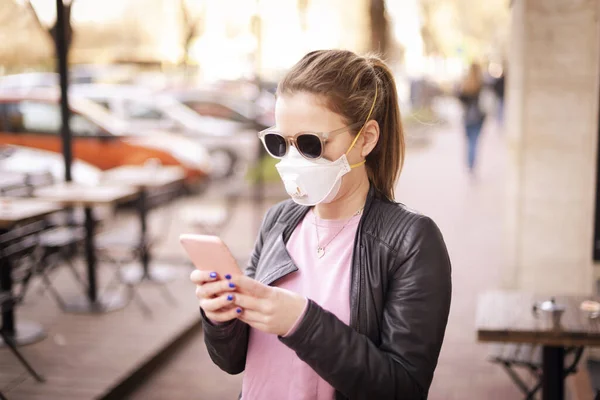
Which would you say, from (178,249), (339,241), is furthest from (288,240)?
(178,249)

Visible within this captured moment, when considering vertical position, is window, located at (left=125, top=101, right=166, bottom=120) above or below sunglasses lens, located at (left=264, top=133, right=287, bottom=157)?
above

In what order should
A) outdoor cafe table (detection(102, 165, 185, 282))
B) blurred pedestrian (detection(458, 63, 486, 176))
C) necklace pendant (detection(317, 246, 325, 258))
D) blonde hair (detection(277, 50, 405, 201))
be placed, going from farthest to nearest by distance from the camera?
blurred pedestrian (detection(458, 63, 486, 176)) < outdoor cafe table (detection(102, 165, 185, 282)) < necklace pendant (detection(317, 246, 325, 258)) < blonde hair (detection(277, 50, 405, 201))

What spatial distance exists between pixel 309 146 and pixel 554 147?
13.5 ft

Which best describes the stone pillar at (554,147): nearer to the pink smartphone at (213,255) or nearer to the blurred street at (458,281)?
the blurred street at (458,281)

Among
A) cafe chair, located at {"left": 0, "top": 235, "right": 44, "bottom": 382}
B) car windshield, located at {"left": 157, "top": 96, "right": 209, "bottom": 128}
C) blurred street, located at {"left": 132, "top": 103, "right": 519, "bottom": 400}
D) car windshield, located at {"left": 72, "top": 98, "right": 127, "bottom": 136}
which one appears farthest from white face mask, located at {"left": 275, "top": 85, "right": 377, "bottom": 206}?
car windshield, located at {"left": 157, "top": 96, "right": 209, "bottom": 128}

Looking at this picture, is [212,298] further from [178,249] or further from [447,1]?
[447,1]

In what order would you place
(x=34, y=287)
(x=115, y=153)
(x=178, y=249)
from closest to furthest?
(x=34, y=287), (x=178, y=249), (x=115, y=153)

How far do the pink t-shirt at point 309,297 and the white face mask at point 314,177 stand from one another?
9 centimetres

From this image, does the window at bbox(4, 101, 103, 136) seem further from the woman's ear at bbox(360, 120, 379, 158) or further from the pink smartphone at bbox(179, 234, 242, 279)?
the pink smartphone at bbox(179, 234, 242, 279)

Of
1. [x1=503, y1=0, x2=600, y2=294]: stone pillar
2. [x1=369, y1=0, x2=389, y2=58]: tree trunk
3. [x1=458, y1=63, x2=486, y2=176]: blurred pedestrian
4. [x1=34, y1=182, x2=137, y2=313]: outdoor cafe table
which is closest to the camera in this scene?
[x1=503, y1=0, x2=600, y2=294]: stone pillar

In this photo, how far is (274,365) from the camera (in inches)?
75.2

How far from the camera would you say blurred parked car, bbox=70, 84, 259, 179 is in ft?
42.3

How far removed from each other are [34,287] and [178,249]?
91.8 inches

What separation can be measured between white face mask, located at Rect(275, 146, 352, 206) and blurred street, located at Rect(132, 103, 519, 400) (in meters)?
3.32
